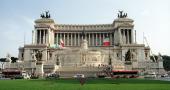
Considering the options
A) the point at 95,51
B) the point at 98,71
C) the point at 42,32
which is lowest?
the point at 98,71

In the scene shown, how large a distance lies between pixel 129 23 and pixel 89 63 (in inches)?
1642

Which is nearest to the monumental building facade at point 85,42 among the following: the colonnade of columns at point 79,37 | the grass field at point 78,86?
the colonnade of columns at point 79,37

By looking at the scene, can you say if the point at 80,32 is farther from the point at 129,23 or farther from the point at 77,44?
the point at 129,23

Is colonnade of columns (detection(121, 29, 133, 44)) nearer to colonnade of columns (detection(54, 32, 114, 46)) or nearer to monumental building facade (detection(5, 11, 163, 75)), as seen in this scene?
monumental building facade (detection(5, 11, 163, 75))

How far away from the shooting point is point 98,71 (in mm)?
71312

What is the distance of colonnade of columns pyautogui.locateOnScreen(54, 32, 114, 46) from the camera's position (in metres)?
130

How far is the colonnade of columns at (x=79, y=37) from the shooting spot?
5098 inches

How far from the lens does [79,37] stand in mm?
130375

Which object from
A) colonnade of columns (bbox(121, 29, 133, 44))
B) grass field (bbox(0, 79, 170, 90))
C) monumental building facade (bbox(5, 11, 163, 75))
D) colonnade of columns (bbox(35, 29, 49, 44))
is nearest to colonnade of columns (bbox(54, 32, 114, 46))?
monumental building facade (bbox(5, 11, 163, 75))

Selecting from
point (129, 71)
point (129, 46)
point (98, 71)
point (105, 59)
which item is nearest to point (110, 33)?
point (129, 46)

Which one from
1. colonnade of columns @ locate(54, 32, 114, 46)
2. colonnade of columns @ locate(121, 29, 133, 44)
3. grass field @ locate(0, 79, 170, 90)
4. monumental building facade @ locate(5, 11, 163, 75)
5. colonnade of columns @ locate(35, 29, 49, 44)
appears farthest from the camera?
colonnade of columns @ locate(54, 32, 114, 46)

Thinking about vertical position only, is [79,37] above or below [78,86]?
above

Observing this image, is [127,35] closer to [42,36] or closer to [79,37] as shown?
[79,37]

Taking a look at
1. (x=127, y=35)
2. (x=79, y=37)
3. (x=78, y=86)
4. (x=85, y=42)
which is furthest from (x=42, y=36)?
(x=78, y=86)
